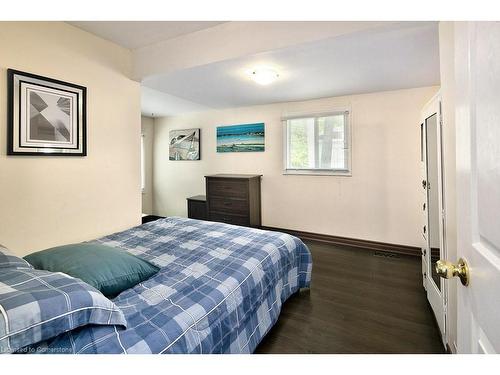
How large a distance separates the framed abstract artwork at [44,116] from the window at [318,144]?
300 cm

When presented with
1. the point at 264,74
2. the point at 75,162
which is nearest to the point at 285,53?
the point at 264,74

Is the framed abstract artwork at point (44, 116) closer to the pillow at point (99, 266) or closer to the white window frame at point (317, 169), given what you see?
the pillow at point (99, 266)

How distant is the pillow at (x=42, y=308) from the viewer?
28.9 inches

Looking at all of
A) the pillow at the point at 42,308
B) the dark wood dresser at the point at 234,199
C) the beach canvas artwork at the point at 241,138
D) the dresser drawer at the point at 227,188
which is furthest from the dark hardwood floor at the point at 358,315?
the beach canvas artwork at the point at 241,138

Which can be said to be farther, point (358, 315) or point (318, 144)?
point (318, 144)

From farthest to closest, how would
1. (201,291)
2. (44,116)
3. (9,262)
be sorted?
(44,116)
(201,291)
(9,262)

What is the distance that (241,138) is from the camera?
463 cm

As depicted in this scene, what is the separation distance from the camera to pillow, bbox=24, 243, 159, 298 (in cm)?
126

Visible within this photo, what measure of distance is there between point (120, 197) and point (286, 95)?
2721mm

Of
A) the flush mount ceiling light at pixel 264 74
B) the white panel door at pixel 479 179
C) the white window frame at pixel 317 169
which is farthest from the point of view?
the white window frame at pixel 317 169

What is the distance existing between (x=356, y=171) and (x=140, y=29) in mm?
3240

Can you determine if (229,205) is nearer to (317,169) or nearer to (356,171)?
(317,169)
